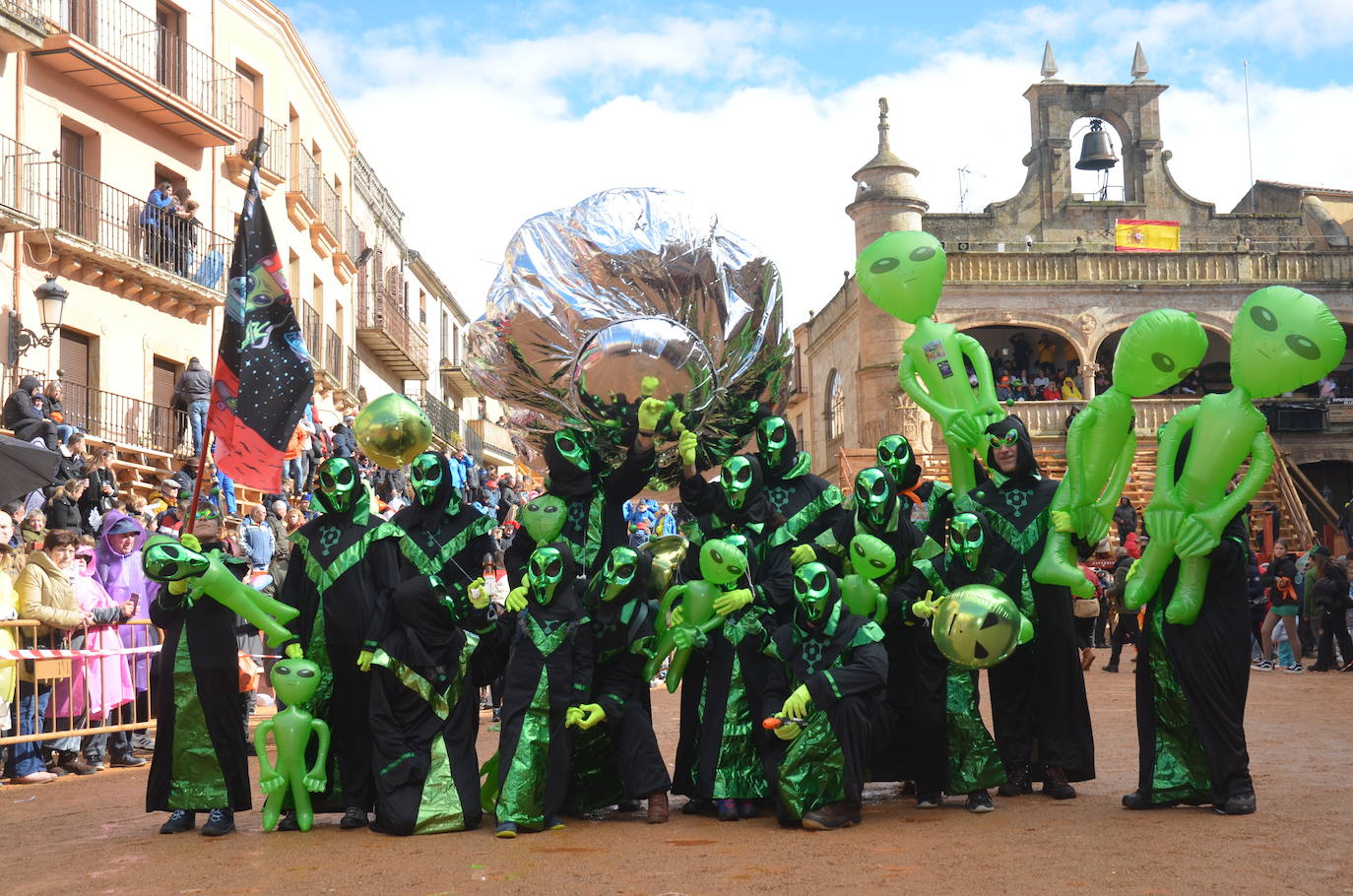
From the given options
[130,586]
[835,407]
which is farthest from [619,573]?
[835,407]

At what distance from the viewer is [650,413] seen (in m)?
7.86

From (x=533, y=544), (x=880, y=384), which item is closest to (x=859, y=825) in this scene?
(x=533, y=544)

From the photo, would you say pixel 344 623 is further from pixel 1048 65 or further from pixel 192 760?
pixel 1048 65

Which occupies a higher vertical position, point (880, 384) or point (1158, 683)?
point (880, 384)

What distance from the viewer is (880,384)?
3453 cm

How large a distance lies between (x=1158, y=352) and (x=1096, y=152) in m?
33.2

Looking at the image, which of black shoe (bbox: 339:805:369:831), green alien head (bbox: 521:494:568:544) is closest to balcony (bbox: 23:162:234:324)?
green alien head (bbox: 521:494:568:544)

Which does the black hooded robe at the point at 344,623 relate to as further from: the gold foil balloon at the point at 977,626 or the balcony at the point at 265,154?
the balcony at the point at 265,154

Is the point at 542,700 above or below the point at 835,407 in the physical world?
below

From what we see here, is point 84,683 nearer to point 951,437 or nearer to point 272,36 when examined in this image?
point 951,437

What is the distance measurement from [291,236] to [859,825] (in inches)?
885

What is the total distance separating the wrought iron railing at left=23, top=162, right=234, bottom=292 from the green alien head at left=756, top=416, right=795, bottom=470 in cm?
1479

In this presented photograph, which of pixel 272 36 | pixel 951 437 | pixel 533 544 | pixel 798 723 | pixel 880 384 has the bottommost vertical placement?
pixel 798 723

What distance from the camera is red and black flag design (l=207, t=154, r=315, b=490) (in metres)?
8.41
